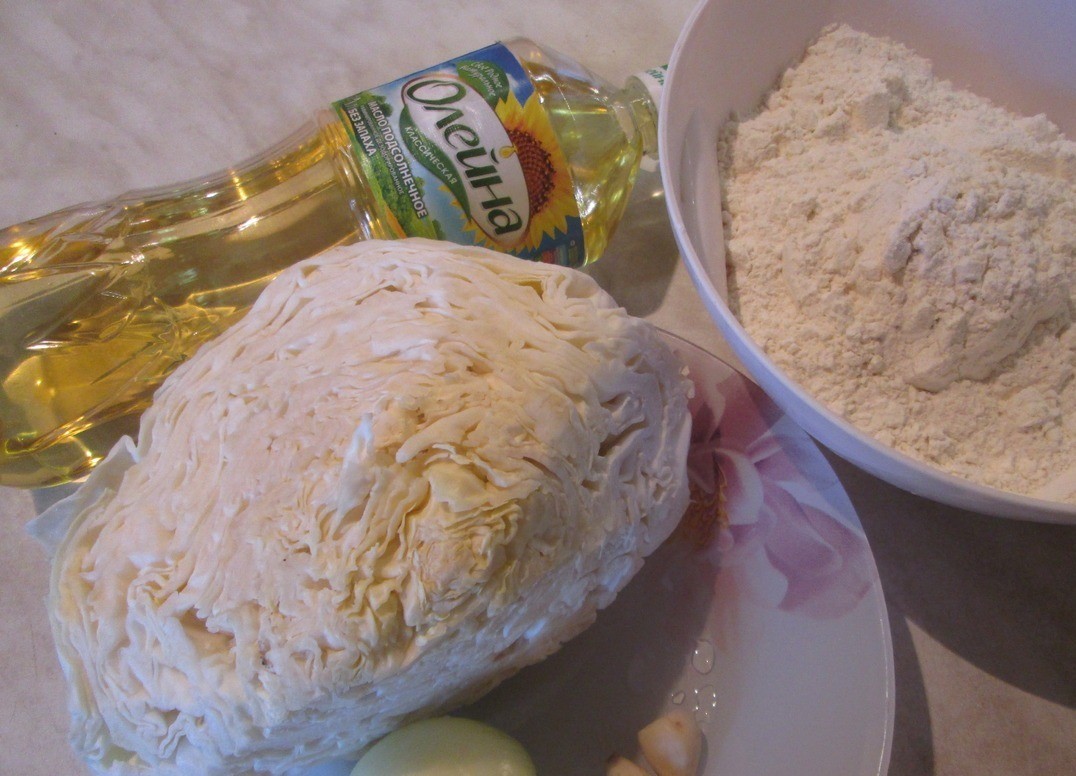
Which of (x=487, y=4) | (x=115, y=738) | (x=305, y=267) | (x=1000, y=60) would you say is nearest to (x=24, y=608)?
(x=115, y=738)

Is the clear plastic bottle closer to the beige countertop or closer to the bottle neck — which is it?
the bottle neck

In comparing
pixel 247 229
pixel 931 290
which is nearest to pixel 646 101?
pixel 931 290

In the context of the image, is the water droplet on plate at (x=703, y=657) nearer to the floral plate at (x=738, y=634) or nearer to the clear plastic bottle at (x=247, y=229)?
the floral plate at (x=738, y=634)

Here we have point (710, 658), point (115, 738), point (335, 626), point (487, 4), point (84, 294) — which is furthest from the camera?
point (487, 4)

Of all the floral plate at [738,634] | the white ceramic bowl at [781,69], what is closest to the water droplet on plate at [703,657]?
the floral plate at [738,634]

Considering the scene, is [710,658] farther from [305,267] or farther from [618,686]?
[305,267]

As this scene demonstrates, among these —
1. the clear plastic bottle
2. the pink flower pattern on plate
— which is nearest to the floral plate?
the pink flower pattern on plate
